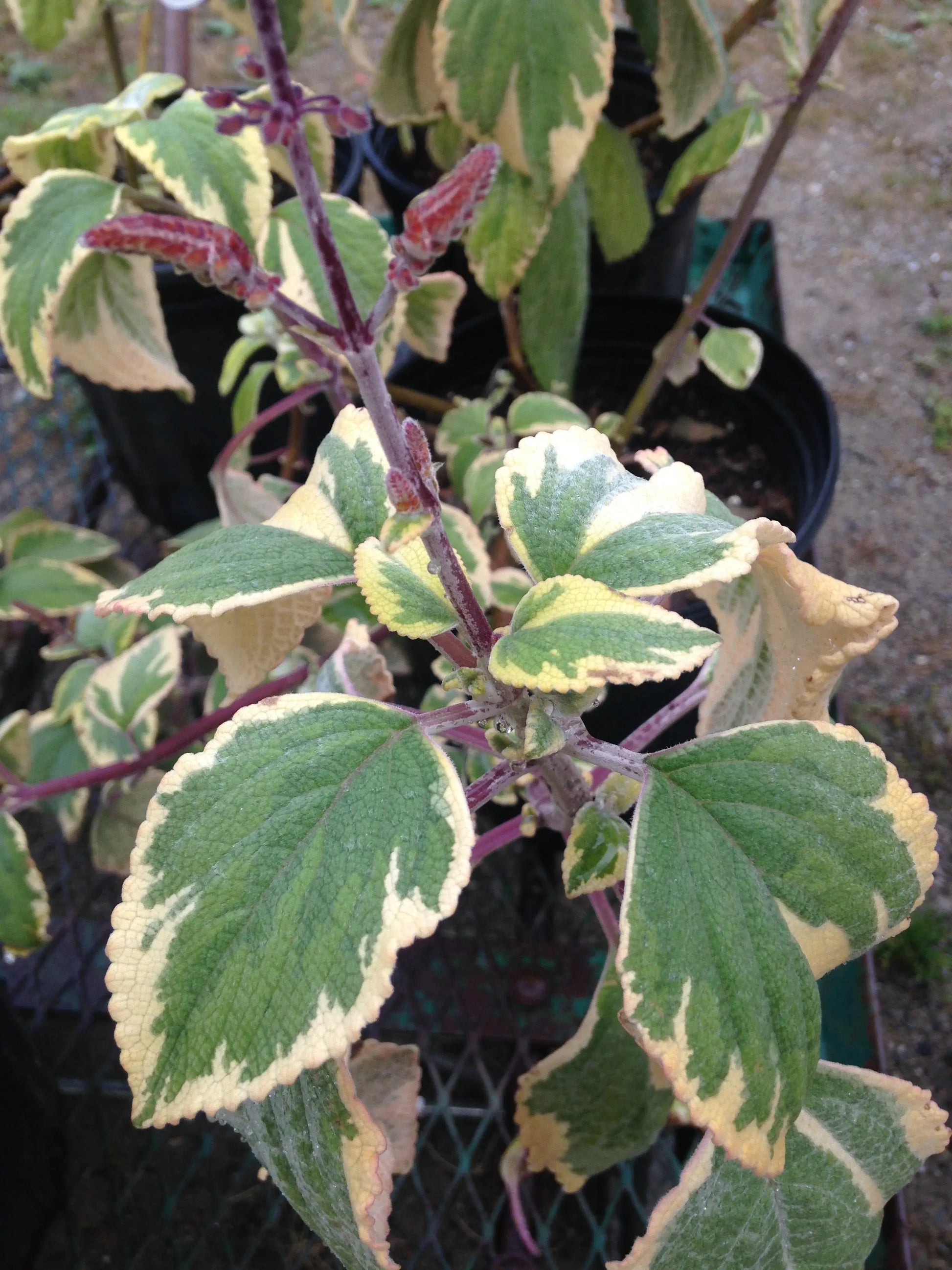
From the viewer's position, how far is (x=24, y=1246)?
880 millimetres

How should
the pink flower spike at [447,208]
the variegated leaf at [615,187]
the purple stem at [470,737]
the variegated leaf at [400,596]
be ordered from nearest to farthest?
the pink flower spike at [447,208]
the variegated leaf at [400,596]
the purple stem at [470,737]
the variegated leaf at [615,187]

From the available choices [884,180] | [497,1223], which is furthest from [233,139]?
[884,180]

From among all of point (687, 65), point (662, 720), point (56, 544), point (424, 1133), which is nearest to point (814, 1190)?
point (662, 720)

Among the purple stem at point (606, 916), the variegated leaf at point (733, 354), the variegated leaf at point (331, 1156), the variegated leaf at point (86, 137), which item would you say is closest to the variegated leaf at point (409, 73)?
the variegated leaf at point (86, 137)

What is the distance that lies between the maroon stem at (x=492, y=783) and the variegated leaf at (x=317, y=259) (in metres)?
0.44

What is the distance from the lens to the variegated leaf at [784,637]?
483mm

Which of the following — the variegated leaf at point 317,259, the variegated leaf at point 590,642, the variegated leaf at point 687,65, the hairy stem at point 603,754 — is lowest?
the hairy stem at point 603,754

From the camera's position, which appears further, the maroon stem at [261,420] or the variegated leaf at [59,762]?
the variegated leaf at [59,762]

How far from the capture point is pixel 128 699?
0.96 m

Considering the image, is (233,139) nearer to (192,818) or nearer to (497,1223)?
(192,818)

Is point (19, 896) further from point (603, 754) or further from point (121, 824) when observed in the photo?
point (603, 754)

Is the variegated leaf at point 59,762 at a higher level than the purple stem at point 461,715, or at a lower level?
lower

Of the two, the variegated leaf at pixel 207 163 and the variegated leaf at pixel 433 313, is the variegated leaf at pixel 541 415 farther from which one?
the variegated leaf at pixel 207 163

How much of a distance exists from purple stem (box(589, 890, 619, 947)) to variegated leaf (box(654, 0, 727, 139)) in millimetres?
753
